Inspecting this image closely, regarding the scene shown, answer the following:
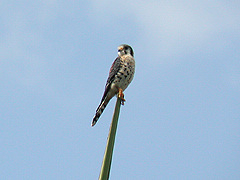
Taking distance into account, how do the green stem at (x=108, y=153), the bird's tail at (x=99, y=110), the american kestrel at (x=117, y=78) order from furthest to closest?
the american kestrel at (x=117, y=78)
the bird's tail at (x=99, y=110)
the green stem at (x=108, y=153)

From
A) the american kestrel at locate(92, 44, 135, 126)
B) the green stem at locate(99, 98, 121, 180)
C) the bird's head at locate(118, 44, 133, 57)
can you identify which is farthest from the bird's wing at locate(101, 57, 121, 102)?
the green stem at locate(99, 98, 121, 180)

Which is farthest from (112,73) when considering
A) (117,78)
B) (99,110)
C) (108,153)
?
(108,153)

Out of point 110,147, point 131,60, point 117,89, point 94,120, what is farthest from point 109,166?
point 131,60

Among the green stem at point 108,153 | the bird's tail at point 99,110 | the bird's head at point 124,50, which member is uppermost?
the bird's head at point 124,50

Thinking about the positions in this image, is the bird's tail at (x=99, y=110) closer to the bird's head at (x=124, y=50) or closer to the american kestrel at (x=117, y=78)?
the american kestrel at (x=117, y=78)

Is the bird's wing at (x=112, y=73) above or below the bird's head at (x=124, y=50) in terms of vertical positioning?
below

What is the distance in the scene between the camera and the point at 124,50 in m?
7.74

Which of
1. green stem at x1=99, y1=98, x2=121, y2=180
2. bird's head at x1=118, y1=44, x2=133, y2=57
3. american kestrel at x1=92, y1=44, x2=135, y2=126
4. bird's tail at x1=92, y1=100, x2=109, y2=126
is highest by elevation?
bird's head at x1=118, y1=44, x2=133, y2=57

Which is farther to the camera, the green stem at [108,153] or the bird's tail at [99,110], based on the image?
the bird's tail at [99,110]

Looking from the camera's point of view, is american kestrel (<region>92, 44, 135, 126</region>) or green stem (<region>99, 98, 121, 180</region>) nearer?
green stem (<region>99, 98, 121, 180</region>)

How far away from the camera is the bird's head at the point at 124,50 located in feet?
25.2

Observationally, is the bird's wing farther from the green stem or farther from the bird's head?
the green stem

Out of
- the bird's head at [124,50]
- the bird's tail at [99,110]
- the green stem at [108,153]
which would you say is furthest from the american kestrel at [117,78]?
the green stem at [108,153]

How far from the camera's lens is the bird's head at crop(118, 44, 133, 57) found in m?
7.67
